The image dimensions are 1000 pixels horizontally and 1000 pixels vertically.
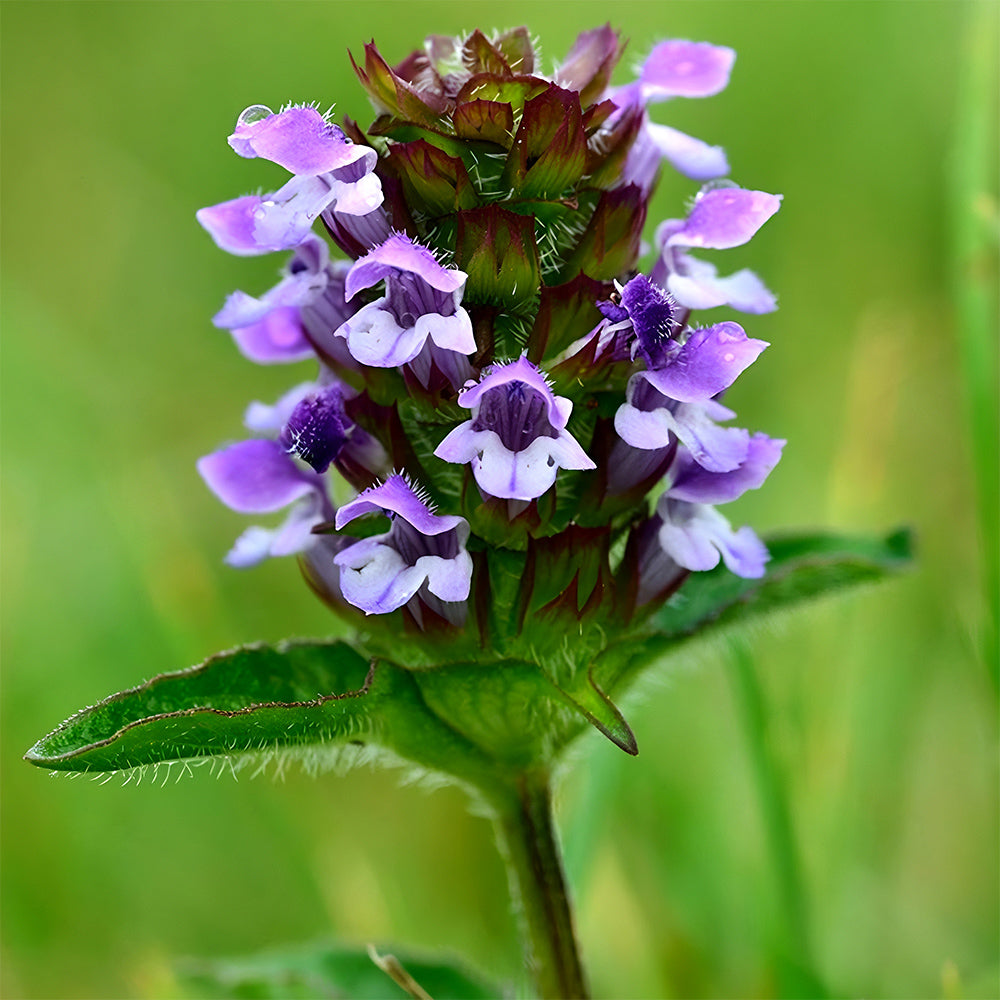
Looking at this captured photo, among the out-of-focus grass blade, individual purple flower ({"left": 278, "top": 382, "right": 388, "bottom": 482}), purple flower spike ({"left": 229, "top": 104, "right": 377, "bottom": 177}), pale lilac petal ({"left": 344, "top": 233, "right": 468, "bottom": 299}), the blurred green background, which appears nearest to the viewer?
pale lilac petal ({"left": 344, "top": 233, "right": 468, "bottom": 299})

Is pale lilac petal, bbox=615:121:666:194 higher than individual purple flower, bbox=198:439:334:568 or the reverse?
higher

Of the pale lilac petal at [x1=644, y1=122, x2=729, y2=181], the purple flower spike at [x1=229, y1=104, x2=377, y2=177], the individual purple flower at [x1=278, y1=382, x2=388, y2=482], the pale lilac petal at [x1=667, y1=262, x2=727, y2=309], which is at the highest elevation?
the pale lilac petal at [x1=644, y1=122, x2=729, y2=181]

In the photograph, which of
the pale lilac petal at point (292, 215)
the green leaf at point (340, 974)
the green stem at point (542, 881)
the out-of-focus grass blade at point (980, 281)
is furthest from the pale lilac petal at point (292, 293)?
the out-of-focus grass blade at point (980, 281)

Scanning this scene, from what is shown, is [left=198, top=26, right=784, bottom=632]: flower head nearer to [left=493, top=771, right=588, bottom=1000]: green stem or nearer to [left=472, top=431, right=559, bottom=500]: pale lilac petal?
[left=472, top=431, right=559, bottom=500]: pale lilac petal

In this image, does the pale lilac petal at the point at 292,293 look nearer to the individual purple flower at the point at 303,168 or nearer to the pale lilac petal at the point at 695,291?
the individual purple flower at the point at 303,168

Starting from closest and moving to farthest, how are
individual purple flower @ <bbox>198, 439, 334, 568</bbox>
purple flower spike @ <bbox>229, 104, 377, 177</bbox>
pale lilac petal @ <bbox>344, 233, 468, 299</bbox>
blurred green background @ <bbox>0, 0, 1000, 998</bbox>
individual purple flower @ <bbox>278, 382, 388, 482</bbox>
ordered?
pale lilac petal @ <bbox>344, 233, 468, 299</bbox>
purple flower spike @ <bbox>229, 104, 377, 177</bbox>
individual purple flower @ <bbox>278, 382, 388, 482</bbox>
individual purple flower @ <bbox>198, 439, 334, 568</bbox>
blurred green background @ <bbox>0, 0, 1000, 998</bbox>

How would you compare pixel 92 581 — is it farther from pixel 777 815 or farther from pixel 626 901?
pixel 777 815

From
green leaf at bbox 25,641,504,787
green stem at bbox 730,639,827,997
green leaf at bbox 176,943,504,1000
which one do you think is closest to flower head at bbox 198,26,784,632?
green leaf at bbox 25,641,504,787
